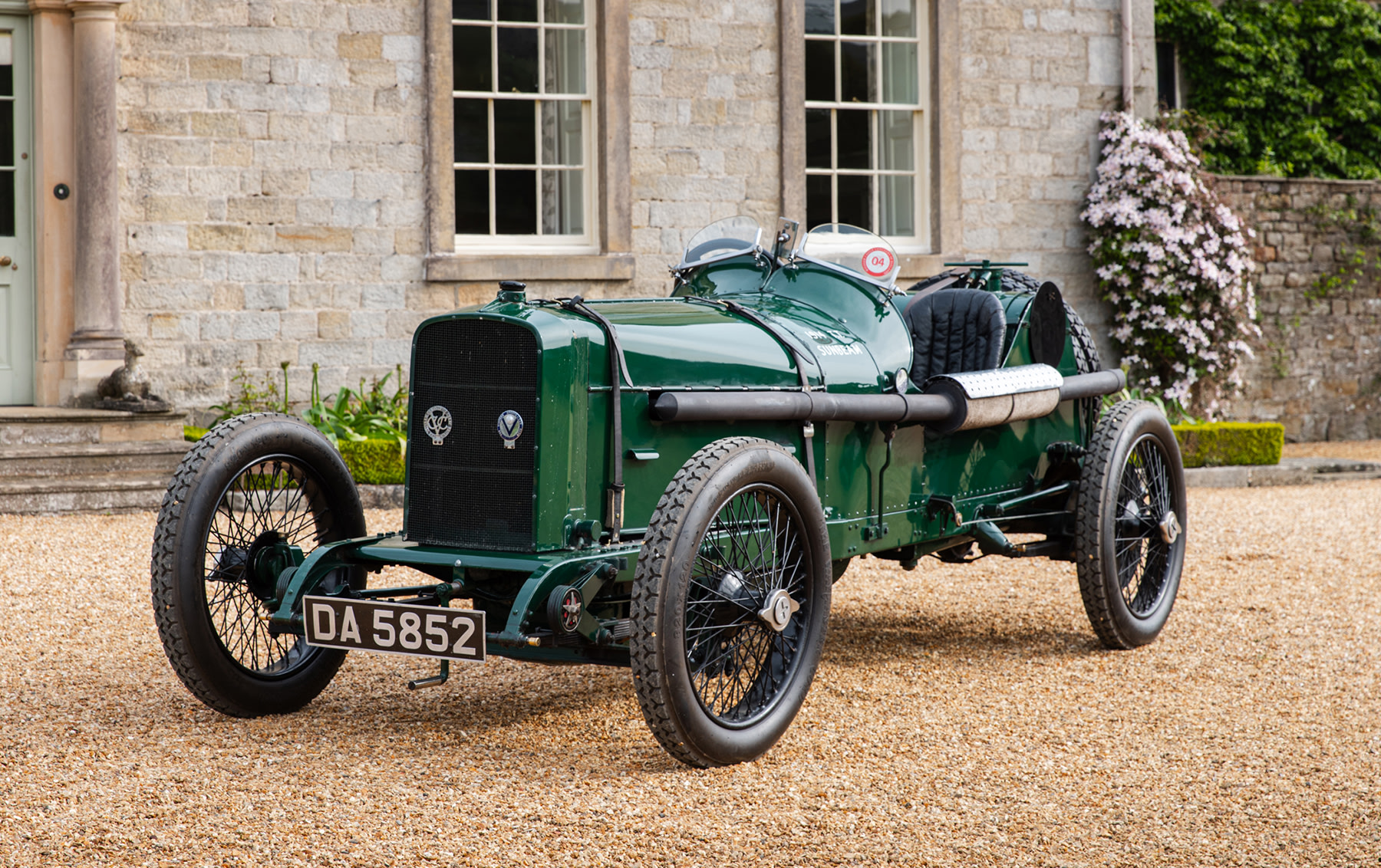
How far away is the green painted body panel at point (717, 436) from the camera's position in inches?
147

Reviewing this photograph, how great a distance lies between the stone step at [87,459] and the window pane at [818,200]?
517cm

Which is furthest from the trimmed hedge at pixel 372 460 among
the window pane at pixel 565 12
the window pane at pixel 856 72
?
the window pane at pixel 856 72

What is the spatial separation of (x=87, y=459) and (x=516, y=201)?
3.58m

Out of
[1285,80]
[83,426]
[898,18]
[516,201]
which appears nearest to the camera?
[83,426]

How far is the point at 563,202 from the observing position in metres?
10.4

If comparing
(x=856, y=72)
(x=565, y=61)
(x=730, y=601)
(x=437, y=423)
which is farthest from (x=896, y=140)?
(x=730, y=601)

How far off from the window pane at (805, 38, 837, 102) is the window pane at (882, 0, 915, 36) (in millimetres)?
533

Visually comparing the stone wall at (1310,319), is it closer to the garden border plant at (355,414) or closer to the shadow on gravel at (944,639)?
the garden border plant at (355,414)

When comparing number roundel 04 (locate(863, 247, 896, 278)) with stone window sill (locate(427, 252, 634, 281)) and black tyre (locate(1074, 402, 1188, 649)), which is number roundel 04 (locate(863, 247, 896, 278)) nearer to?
black tyre (locate(1074, 402, 1188, 649))

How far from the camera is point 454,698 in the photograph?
14.5ft

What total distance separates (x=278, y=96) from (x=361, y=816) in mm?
7341

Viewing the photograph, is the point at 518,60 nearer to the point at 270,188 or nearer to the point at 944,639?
the point at 270,188

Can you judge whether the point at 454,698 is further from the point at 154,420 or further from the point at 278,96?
the point at 278,96

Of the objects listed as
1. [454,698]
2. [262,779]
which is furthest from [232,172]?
[262,779]
